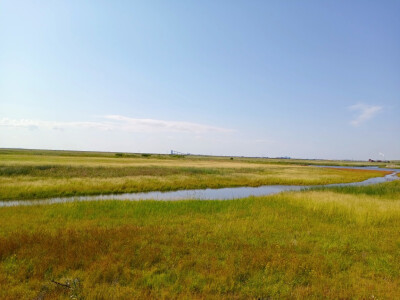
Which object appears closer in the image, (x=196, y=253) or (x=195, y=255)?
(x=195, y=255)

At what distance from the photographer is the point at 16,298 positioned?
5391 millimetres

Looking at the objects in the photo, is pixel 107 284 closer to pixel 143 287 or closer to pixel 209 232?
pixel 143 287

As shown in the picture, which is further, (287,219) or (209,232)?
(287,219)

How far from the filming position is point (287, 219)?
45.0 feet

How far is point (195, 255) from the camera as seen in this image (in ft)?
26.4

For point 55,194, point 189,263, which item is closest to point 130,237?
point 189,263

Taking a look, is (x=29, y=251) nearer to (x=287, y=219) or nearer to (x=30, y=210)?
(x=30, y=210)

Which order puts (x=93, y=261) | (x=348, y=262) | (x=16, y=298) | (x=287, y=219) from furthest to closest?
(x=287, y=219)
(x=348, y=262)
(x=93, y=261)
(x=16, y=298)

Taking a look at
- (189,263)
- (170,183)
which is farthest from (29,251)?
(170,183)

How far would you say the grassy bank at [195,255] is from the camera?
6.11m

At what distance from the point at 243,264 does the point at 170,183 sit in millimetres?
24369

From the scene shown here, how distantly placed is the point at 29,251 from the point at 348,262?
35.0ft

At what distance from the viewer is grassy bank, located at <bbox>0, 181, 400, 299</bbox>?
20.0 feet

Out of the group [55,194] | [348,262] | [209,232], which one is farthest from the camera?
[55,194]
